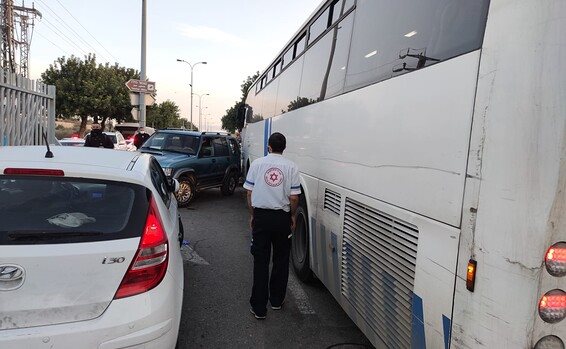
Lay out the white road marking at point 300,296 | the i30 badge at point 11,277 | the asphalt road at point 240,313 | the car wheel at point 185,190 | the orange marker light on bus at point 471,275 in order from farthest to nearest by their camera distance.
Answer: the car wheel at point 185,190 < the white road marking at point 300,296 < the asphalt road at point 240,313 < the i30 badge at point 11,277 < the orange marker light on bus at point 471,275

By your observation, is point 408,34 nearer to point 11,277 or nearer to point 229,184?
point 11,277

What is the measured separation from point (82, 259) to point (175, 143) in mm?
9083

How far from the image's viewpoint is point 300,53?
20.8 feet

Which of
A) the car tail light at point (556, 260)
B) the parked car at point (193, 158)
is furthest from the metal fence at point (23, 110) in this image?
the car tail light at point (556, 260)

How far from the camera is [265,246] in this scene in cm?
430

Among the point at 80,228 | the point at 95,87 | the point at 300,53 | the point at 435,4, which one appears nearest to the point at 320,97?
the point at 300,53

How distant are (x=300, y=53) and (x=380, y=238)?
402 centimetres

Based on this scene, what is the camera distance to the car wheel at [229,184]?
12492mm

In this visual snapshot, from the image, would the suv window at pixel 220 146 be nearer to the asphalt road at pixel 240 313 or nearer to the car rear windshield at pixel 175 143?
the car rear windshield at pixel 175 143

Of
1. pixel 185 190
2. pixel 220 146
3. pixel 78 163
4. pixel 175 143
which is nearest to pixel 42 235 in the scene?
pixel 78 163

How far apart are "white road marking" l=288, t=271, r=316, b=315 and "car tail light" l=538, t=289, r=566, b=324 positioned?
302cm

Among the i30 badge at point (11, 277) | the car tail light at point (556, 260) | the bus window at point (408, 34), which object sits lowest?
the i30 badge at point (11, 277)

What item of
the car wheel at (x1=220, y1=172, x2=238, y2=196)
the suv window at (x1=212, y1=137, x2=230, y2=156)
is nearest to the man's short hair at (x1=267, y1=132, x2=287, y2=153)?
the suv window at (x1=212, y1=137, x2=230, y2=156)

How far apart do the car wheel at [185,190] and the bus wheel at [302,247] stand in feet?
16.9
